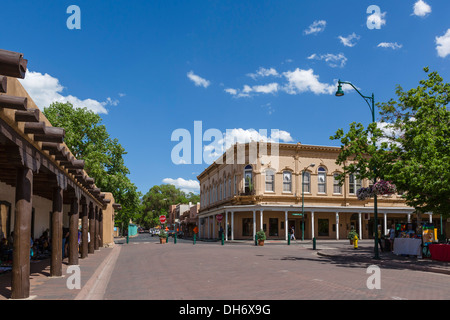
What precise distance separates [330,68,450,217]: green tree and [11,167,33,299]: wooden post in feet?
46.8

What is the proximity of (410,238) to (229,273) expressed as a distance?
1221 cm

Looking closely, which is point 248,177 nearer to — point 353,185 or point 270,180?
point 270,180

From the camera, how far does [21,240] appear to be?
29.7 feet

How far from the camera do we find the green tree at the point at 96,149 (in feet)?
152

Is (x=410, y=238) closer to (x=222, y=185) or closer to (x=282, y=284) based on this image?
(x=282, y=284)

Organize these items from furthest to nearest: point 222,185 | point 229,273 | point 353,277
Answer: point 222,185 < point 229,273 < point 353,277

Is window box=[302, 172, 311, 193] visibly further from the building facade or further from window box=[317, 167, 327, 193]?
window box=[317, 167, 327, 193]

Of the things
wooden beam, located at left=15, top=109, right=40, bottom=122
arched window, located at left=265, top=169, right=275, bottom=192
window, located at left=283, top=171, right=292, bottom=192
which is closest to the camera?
wooden beam, located at left=15, top=109, right=40, bottom=122

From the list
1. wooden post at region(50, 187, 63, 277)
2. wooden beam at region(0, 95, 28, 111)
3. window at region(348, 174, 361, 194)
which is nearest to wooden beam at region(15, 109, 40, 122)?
wooden beam at region(0, 95, 28, 111)

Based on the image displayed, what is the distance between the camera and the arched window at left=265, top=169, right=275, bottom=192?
46.4 meters

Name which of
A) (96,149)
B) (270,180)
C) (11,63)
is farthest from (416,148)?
(96,149)

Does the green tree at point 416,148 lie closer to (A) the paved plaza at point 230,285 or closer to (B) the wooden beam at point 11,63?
(A) the paved plaza at point 230,285

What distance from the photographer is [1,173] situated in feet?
47.8
